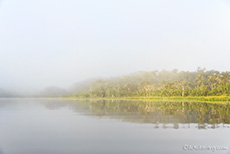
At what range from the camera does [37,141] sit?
2052 cm

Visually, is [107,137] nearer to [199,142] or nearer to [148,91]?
[199,142]

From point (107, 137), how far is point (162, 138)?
4938 mm

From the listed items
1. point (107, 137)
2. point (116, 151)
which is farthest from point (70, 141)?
point (116, 151)

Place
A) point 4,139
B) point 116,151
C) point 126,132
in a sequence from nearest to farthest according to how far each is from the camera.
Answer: point 116,151
point 4,139
point 126,132

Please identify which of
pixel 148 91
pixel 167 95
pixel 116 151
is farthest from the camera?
pixel 148 91

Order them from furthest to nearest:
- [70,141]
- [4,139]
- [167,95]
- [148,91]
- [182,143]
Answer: [148,91] → [167,95] → [4,139] → [70,141] → [182,143]

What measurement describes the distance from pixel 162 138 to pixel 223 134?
624cm

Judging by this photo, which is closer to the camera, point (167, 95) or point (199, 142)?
point (199, 142)

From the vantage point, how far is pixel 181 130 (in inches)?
969

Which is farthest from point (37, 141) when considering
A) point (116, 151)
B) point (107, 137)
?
point (116, 151)

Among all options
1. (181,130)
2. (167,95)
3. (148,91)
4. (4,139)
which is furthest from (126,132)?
(148,91)

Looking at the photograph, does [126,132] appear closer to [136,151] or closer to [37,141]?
[136,151]

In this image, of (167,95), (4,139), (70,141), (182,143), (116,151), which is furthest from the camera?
(167,95)

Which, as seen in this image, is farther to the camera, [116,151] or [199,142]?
[199,142]
